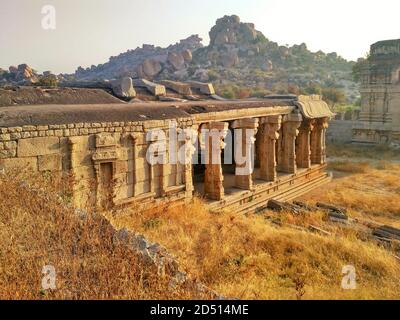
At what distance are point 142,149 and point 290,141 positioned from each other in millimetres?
8210

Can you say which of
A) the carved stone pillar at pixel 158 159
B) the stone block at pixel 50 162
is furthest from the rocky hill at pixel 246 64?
the stone block at pixel 50 162

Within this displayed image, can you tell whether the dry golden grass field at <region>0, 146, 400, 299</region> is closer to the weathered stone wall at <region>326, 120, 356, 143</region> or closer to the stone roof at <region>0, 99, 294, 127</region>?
the stone roof at <region>0, 99, 294, 127</region>

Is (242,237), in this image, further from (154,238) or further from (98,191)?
(98,191)

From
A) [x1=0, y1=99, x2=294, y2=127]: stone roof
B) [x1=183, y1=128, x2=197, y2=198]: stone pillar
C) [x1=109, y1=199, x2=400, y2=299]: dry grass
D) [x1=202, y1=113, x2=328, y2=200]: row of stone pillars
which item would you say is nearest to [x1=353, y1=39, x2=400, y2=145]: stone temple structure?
[x1=202, y1=113, x2=328, y2=200]: row of stone pillars

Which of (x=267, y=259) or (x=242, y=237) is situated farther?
(x=242, y=237)

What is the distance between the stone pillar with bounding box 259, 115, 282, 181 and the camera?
13.3 m

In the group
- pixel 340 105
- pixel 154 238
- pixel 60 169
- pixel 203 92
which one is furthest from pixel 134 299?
pixel 340 105

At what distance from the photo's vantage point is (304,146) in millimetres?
16234

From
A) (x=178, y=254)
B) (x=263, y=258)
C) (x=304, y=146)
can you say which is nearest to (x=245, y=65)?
(x=304, y=146)

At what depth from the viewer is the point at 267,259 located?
6629 mm

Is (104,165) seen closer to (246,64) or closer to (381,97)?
(381,97)

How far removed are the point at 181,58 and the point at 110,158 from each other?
68256mm

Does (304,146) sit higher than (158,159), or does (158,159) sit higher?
(158,159)

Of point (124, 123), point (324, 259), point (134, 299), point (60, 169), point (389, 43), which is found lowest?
point (324, 259)
